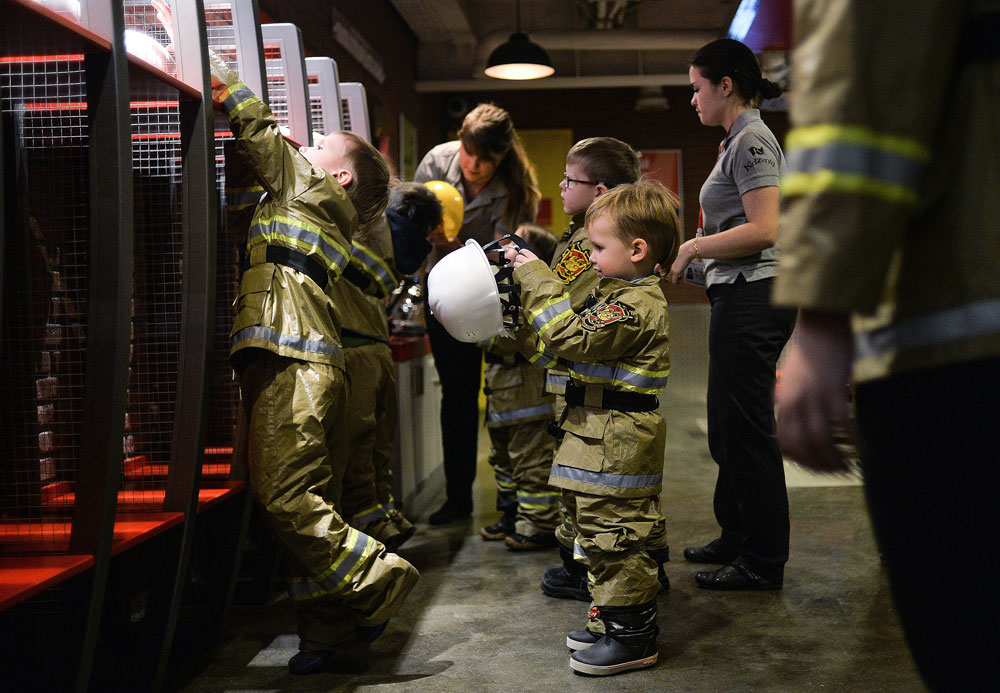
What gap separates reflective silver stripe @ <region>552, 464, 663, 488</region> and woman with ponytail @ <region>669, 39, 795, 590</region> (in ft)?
1.98

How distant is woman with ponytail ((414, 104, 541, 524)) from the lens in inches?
140

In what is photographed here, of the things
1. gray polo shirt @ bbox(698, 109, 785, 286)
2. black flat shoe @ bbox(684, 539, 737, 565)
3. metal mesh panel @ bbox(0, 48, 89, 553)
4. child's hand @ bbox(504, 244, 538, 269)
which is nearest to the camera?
metal mesh panel @ bbox(0, 48, 89, 553)

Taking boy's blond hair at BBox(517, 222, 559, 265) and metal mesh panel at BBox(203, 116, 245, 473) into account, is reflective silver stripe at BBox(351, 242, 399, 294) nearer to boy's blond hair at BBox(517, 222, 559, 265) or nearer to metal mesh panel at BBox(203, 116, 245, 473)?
metal mesh panel at BBox(203, 116, 245, 473)

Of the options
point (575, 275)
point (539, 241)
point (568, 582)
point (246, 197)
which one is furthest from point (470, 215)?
point (568, 582)

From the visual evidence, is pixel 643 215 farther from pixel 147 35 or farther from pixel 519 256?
pixel 147 35

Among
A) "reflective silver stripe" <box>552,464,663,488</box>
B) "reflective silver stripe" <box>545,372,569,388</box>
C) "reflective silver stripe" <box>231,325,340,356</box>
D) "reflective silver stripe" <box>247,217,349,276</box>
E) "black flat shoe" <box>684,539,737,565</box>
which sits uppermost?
"reflective silver stripe" <box>247,217,349,276</box>

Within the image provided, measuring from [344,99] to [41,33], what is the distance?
254cm

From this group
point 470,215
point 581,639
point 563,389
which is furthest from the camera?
point 470,215

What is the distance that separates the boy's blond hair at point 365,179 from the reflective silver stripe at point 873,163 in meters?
1.75

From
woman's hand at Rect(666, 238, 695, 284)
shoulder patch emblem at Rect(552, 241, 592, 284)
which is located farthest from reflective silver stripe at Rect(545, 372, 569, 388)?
woman's hand at Rect(666, 238, 695, 284)

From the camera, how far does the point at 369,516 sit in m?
2.58

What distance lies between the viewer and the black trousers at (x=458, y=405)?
366 centimetres

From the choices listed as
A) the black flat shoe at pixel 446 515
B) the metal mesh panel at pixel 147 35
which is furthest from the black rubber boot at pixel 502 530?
the metal mesh panel at pixel 147 35

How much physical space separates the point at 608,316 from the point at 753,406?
783mm
